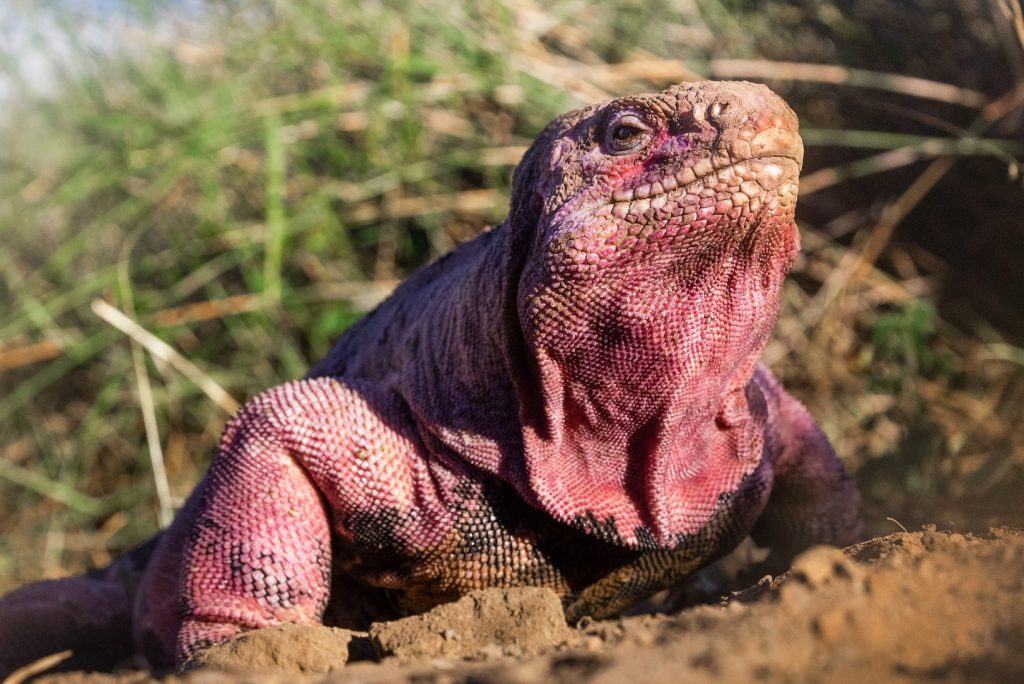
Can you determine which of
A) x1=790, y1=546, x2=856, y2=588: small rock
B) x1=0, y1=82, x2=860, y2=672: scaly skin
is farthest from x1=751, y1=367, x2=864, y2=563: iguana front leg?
x1=790, y1=546, x2=856, y2=588: small rock

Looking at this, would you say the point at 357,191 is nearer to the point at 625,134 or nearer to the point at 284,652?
the point at 625,134

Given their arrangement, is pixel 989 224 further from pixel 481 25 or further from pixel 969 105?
pixel 481 25

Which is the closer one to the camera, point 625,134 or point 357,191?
point 625,134

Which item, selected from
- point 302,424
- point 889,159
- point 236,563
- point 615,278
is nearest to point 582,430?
point 615,278

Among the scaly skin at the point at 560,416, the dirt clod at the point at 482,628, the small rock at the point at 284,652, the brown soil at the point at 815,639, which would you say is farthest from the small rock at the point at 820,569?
the small rock at the point at 284,652

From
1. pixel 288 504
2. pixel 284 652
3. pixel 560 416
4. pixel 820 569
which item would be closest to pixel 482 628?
pixel 284 652

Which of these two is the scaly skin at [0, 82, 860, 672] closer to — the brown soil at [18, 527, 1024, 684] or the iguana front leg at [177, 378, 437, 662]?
the iguana front leg at [177, 378, 437, 662]
